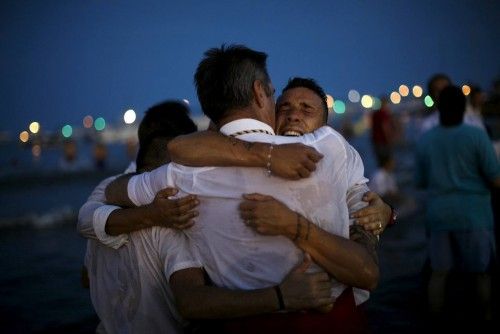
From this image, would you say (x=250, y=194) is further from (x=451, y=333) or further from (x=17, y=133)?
(x=17, y=133)

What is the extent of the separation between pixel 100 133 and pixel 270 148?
116438 millimetres

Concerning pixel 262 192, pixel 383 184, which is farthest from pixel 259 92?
pixel 383 184

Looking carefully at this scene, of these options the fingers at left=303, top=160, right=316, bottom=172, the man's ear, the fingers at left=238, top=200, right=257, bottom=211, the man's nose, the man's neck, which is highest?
the man's ear

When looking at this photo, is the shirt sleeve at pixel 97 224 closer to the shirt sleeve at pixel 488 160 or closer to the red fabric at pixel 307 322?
the red fabric at pixel 307 322

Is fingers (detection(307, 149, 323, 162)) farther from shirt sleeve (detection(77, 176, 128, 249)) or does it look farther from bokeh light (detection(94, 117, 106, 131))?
bokeh light (detection(94, 117, 106, 131))

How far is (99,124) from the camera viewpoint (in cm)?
13462

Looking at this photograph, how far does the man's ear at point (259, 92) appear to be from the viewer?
2.22 m

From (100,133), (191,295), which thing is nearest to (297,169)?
(191,295)

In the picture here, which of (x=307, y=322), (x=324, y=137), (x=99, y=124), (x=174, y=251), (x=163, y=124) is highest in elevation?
(x=163, y=124)

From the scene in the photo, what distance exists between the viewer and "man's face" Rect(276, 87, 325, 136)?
2.75 metres

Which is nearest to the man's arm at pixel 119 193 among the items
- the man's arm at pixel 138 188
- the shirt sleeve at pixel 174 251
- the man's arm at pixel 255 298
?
the man's arm at pixel 138 188

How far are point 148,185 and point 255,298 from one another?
71cm

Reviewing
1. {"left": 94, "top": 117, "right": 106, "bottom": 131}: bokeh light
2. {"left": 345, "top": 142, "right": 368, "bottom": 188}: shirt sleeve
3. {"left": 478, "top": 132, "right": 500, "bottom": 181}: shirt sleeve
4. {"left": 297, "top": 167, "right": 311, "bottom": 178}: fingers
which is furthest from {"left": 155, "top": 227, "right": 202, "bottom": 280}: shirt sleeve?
{"left": 94, "top": 117, "right": 106, "bottom": 131}: bokeh light

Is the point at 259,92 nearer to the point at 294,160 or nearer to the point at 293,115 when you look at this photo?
the point at 294,160
